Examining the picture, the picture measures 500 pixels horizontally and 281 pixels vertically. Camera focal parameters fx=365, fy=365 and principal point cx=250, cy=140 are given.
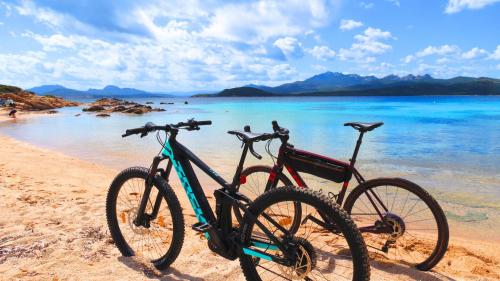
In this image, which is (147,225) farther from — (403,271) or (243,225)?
(403,271)

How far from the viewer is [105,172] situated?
1050 cm

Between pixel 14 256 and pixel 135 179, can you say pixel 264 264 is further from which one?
pixel 14 256

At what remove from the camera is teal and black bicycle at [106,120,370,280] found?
2.92 m

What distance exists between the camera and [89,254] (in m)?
4.32

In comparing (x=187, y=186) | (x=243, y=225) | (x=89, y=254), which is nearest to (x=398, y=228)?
(x=243, y=225)

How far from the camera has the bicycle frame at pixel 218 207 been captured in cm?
313

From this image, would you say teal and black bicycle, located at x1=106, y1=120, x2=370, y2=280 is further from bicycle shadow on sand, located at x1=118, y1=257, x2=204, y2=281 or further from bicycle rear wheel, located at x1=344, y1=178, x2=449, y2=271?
bicycle rear wheel, located at x1=344, y1=178, x2=449, y2=271

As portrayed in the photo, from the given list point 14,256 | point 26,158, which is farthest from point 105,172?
point 14,256

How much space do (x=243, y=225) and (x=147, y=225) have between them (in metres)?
1.39

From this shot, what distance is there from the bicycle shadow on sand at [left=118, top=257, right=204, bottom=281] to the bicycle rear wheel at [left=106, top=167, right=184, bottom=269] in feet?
0.23

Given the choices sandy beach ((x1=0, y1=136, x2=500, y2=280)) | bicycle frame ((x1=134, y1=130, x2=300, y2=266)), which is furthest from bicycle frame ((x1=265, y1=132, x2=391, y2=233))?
bicycle frame ((x1=134, y1=130, x2=300, y2=266))

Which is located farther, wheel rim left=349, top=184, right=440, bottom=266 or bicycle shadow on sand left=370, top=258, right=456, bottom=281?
wheel rim left=349, top=184, right=440, bottom=266

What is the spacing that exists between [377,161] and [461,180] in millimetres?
3310

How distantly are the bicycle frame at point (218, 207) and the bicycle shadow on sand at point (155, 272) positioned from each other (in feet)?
2.01
